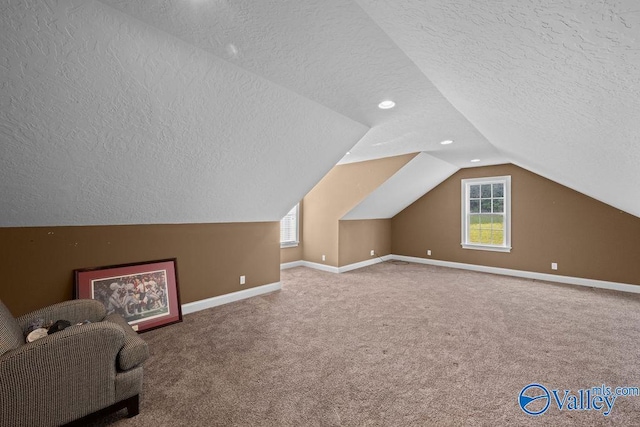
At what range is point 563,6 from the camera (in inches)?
37.5

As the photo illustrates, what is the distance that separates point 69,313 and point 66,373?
32.9 inches

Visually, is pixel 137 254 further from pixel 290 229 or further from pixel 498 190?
pixel 498 190

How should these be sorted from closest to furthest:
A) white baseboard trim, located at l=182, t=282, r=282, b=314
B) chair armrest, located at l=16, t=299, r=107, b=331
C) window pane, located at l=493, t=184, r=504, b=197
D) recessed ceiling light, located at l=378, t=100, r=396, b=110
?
chair armrest, located at l=16, t=299, r=107, b=331, recessed ceiling light, located at l=378, t=100, r=396, b=110, white baseboard trim, located at l=182, t=282, r=282, b=314, window pane, located at l=493, t=184, r=504, b=197

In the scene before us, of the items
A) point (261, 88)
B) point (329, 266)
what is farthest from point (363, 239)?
point (261, 88)

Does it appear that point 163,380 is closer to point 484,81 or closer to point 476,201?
point 484,81

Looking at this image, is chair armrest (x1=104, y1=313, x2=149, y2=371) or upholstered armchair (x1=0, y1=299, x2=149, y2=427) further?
chair armrest (x1=104, y1=313, x2=149, y2=371)

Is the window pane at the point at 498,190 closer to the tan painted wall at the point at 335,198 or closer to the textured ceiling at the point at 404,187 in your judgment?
the textured ceiling at the point at 404,187

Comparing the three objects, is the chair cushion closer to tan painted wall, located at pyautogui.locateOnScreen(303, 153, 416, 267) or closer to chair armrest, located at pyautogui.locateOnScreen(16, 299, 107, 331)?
chair armrest, located at pyautogui.locateOnScreen(16, 299, 107, 331)

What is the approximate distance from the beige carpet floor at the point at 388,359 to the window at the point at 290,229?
218 cm

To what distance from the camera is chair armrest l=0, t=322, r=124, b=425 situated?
4.64ft

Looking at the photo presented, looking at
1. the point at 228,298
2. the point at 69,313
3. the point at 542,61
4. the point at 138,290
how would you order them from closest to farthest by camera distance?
the point at 542,61
the point at 69,313
the point at 138,290
the point at 228,298

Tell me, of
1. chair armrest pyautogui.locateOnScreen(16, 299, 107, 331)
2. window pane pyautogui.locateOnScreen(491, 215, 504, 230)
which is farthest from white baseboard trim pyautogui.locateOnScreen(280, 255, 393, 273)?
chair armrest pyautogui.locateOnScreen(16, 299, 107, 331)

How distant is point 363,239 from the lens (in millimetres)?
6680

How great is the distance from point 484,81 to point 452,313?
2.91 metres
